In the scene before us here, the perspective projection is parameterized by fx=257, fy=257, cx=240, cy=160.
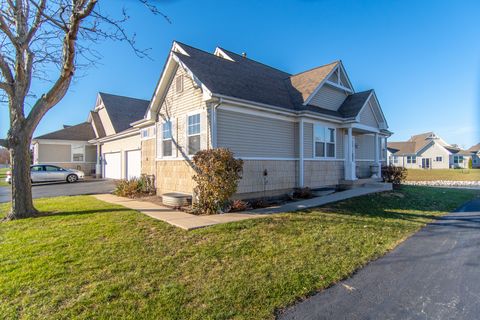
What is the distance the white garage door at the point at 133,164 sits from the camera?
18188mm

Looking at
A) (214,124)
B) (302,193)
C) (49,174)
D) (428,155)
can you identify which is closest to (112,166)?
(49,174)

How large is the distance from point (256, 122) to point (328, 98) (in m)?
5.96

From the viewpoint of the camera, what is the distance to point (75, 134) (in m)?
26.3

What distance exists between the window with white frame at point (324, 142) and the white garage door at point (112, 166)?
15961 millimetres

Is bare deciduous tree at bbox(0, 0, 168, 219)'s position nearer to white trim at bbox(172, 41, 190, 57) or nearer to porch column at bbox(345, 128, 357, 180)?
white trim at bbox(172, 41, 190, 57)

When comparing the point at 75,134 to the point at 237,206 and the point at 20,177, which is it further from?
the point at 237,206

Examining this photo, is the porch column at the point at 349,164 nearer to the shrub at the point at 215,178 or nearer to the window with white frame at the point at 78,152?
the shrub at the point at 215,178

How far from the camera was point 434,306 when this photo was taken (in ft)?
10.7

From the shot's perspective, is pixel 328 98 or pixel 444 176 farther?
pixel 444 176

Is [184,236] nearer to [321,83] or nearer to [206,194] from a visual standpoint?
[206,194]

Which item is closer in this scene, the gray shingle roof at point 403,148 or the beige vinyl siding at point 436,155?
the beige vinyl siding at point 436,155

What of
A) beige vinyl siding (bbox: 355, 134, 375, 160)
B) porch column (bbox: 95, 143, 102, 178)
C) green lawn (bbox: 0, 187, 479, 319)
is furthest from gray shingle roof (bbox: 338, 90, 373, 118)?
porch column (bbox: 95, 143, 102, 178)

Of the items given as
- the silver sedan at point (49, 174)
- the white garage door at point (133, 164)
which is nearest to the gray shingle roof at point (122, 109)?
the white garage door at point (133, 164)

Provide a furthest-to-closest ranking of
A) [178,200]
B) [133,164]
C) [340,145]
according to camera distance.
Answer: [133,164]
[340,145]
[178,200]
